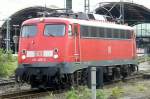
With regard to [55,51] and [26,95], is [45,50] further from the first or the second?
[26,95]

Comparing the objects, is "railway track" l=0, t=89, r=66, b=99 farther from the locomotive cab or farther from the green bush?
the green bush

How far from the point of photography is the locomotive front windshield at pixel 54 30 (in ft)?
72.7

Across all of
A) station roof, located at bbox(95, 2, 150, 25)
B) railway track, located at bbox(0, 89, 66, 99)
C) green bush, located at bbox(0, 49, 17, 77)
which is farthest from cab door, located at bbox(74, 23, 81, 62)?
station roof, located at bbox(95, 2, 150, 25)

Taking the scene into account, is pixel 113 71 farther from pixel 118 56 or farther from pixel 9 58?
pixel 9 58

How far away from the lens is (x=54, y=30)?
22.3 m

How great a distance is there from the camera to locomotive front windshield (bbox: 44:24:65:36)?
22.2 meters

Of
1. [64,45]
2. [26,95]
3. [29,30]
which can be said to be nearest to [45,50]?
[64,45]

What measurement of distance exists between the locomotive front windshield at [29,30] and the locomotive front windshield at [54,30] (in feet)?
1.81

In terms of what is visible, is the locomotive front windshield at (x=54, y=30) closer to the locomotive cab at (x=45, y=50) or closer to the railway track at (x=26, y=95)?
the locomotive cab at (x=45, y=50)

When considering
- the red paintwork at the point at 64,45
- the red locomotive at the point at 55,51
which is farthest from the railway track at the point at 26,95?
the red paintwork at the point at 64,45

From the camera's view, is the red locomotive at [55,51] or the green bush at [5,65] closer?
the red locomotive at [55,51]

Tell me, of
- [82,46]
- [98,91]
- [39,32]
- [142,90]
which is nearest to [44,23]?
[39,32]

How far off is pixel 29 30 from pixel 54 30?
47.5 inches

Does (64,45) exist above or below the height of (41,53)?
above
